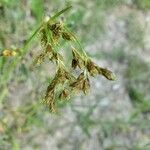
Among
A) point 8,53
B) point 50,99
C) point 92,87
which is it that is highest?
point 92,87

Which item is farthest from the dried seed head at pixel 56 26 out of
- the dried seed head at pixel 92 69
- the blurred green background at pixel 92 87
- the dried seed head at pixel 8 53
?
the blurred green background at pixel 92 87

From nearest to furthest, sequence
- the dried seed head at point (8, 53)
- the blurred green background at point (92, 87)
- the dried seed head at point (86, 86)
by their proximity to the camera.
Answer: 1. the dried seed head at point (86, 86)
2. the dried seed head at point (8, 53)
3. the blurred green background at point (92, 87)

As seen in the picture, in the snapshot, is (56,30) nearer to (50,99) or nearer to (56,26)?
(56,26)

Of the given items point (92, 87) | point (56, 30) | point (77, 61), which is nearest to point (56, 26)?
point (56, 30)

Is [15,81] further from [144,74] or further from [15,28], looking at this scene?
[144,74]

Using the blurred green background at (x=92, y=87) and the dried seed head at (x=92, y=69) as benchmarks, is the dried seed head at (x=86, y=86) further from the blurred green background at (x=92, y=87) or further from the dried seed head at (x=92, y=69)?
the blurred green background at (x=92, y=87)

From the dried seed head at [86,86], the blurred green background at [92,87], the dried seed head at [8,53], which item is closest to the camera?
the dried seed head at [86,86]


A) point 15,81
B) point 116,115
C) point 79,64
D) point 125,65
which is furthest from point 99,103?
point 79,64

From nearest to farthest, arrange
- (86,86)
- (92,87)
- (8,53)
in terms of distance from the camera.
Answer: (86,86) < (8,53) < (92,87)
